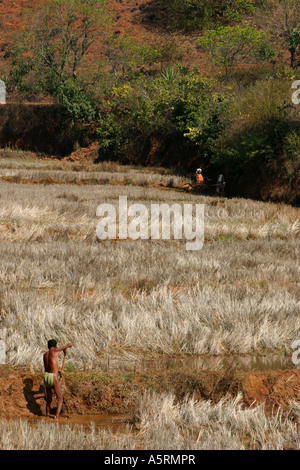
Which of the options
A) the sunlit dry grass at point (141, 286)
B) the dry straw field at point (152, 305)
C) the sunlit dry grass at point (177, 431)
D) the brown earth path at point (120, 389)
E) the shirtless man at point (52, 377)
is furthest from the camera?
the sunlit dry grass at point (141, 286)

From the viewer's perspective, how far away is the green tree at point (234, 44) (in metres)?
41.1

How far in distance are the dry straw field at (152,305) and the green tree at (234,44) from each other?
1028 inches

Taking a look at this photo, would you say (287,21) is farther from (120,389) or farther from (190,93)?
(120,389)

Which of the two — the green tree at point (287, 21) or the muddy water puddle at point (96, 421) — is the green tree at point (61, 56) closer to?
the green tree at point (287, 21)

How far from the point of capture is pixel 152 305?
9.33m

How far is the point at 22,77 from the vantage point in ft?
152

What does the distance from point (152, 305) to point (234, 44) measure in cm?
3526

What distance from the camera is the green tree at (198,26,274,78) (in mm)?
41094

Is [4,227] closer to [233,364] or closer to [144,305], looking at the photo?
[144,305]

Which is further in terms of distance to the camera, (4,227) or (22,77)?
(22,77)

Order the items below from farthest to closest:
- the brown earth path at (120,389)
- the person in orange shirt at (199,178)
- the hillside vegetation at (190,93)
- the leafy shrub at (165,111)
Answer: the leafy shrub at (165,111), the person in orange shirt at (199,178), the hillside vegetation at (190,93), the brown earth path at (120,389)

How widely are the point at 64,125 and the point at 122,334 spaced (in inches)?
1458

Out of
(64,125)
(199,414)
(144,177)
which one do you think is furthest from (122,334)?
(64,125)

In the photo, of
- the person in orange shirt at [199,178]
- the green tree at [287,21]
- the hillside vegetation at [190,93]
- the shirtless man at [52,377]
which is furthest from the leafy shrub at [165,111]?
the shirtless man at [52,377]
